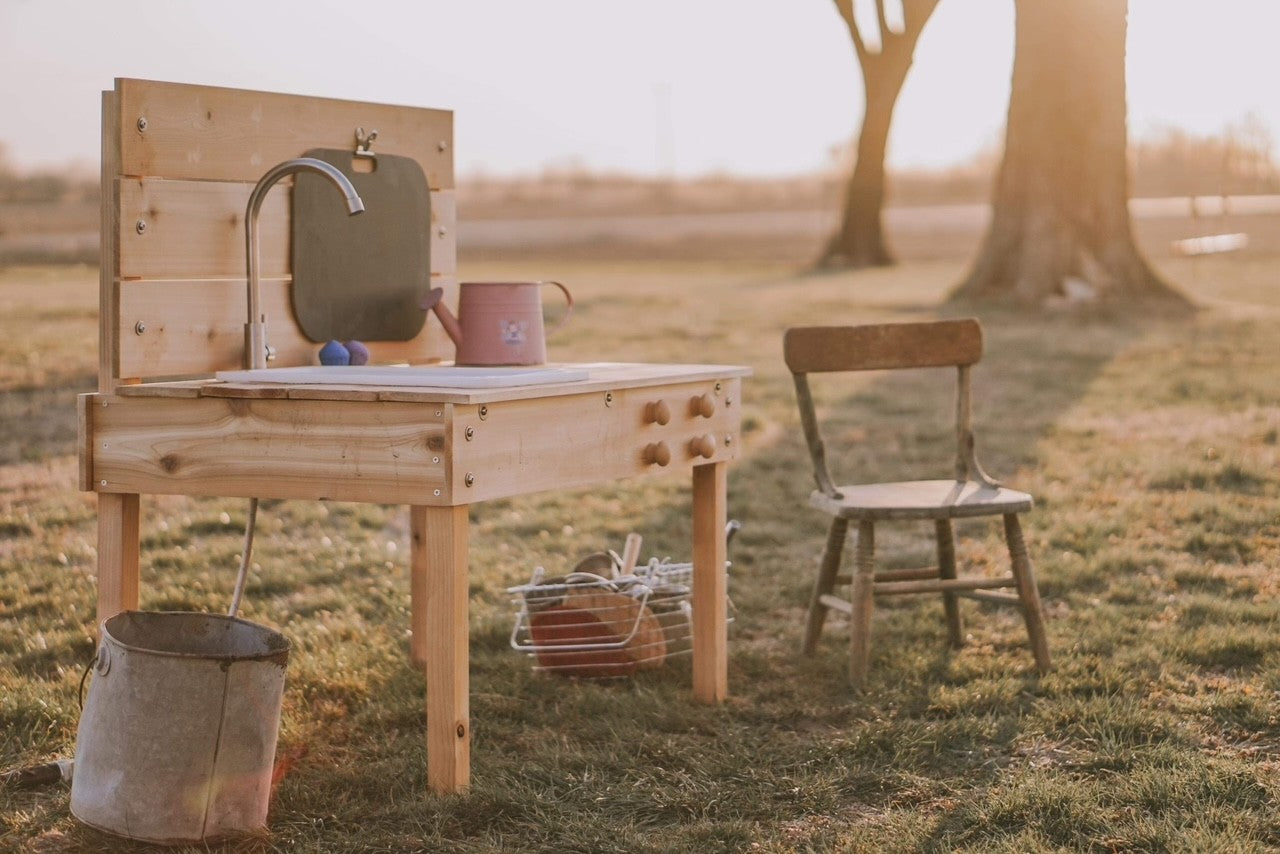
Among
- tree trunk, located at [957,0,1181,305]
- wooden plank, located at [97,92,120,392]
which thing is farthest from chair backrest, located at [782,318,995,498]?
tree trunk, located at [957,0,1181,305]

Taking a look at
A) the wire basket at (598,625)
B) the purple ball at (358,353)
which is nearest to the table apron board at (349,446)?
the purple ball at (358,353)

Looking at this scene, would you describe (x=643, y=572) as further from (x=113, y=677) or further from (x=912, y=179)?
(x=912, y=179)

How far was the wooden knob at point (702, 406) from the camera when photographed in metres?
4.58

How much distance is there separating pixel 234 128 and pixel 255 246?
307mm

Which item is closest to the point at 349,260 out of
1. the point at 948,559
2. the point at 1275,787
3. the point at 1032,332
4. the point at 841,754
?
the point at 841,754

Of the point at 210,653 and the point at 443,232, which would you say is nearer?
the point at 210,653

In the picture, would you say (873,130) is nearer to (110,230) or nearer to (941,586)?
(941,586)

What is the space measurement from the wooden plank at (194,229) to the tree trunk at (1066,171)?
11.6 m

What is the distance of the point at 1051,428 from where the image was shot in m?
9.66

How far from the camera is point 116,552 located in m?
4.13

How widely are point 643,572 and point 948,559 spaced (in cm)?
102

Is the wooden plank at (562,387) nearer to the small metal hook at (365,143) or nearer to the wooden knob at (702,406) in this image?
the wooden knob at (702,406)

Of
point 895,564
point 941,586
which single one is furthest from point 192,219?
point 895,564

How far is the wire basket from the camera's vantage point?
5.01 meters
